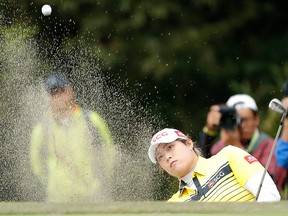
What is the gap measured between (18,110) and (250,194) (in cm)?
353

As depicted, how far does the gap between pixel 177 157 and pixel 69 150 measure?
1638 mm

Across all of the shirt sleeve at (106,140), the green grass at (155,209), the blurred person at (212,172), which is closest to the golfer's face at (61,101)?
the shirt sleeve at (106,140)

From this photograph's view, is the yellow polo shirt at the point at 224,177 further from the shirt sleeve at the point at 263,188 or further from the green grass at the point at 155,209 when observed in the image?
the green grass at the point at 155,209

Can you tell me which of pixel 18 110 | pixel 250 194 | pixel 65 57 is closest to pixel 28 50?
pixel 65 57

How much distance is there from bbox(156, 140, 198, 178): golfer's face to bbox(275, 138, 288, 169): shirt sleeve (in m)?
0.77

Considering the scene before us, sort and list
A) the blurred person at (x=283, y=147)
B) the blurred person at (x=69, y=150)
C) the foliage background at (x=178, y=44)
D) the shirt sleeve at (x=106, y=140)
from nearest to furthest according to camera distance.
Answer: the blurred person at (x=283, y=147)
the blurred person at (x=69, y=150)
the shirt sleeve at (x=106, y=140)
the foliage background at (x=178, y=44)

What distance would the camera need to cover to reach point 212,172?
5.91 metres

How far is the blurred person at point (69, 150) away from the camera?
7508 mm

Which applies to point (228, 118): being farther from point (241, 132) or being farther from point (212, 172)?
point (212, 172)

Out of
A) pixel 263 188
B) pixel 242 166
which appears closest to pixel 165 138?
pixel 242 166

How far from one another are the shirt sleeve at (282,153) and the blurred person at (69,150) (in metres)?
1.24

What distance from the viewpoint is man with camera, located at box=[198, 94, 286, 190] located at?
23.9 ft

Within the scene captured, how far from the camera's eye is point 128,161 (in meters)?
8.11

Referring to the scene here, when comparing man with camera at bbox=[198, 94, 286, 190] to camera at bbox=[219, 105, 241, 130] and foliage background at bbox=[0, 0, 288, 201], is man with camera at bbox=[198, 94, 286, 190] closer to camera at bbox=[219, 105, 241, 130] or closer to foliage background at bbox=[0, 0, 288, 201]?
camera at bbox=[219, 105, 241, 130]
